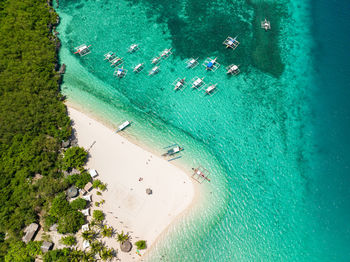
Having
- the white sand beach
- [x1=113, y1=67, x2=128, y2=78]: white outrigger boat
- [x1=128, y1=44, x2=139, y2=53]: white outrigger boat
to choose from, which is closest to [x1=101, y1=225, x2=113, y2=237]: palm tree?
the white sand beach

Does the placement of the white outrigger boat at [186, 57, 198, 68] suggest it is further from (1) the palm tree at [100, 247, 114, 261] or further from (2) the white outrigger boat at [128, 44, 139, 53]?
(1) the palm tree at [100, 247, 114, 261]

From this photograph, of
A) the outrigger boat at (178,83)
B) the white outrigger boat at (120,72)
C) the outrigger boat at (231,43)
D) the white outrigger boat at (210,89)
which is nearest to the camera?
the white outrigger boat at (210,89)

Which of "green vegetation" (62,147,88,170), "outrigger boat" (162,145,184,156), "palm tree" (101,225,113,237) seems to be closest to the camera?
"palm tree" (101,225,113,237)

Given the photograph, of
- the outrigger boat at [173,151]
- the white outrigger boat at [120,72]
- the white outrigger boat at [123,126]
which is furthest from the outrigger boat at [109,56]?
the outrigger boat at [173,151]

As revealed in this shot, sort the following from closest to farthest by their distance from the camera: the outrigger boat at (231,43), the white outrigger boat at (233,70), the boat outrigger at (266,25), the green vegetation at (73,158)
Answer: the green vegetation at (73,158)
the white outrigger boat at (233,70)
the outrigger boat at (231,43)
the boat outrigger at (266,25)

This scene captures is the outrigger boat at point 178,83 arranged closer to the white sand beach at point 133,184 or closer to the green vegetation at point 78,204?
the white sand beach at point 133,184

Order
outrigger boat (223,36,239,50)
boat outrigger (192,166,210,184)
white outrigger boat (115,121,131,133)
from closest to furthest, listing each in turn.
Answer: boat outrigger (192,166,210,184)
white outrigger boat (115,121,131,133)
outrigger boat (223,36,239,50)
